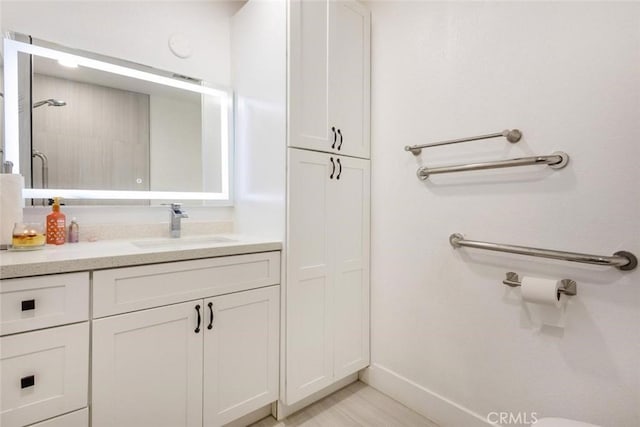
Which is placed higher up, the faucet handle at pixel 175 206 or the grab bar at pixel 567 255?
the faucet handle at pixel 175 206

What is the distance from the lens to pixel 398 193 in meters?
1.79

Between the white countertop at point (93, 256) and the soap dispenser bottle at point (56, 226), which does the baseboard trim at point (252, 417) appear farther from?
the soap dispenser bottle at point (56, 226)

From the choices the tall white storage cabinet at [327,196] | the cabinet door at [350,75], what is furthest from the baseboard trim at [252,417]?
the cabinet door at [350,75]

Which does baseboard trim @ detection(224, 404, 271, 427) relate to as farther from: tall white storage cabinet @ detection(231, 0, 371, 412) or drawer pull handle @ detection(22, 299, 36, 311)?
drawer pull handle @ detection(22, 299, 36, 311)

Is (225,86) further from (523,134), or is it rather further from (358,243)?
(523,134)

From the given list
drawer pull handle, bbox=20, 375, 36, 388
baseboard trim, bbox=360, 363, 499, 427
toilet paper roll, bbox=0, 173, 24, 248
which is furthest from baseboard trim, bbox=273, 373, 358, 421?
toilet paper roll, bbox=0, 173, 24, 248

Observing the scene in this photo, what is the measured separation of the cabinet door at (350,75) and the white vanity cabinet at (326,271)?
0.14m

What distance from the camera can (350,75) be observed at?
182 cm

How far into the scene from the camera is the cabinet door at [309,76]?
1550mm

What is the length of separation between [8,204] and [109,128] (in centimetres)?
56

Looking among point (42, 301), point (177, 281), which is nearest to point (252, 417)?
point (177, 281)

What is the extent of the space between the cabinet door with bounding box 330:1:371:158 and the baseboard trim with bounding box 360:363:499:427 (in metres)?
1.34

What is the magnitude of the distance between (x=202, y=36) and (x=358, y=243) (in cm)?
158

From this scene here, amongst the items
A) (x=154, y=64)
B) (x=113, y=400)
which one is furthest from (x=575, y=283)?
(x=154, y=64)
